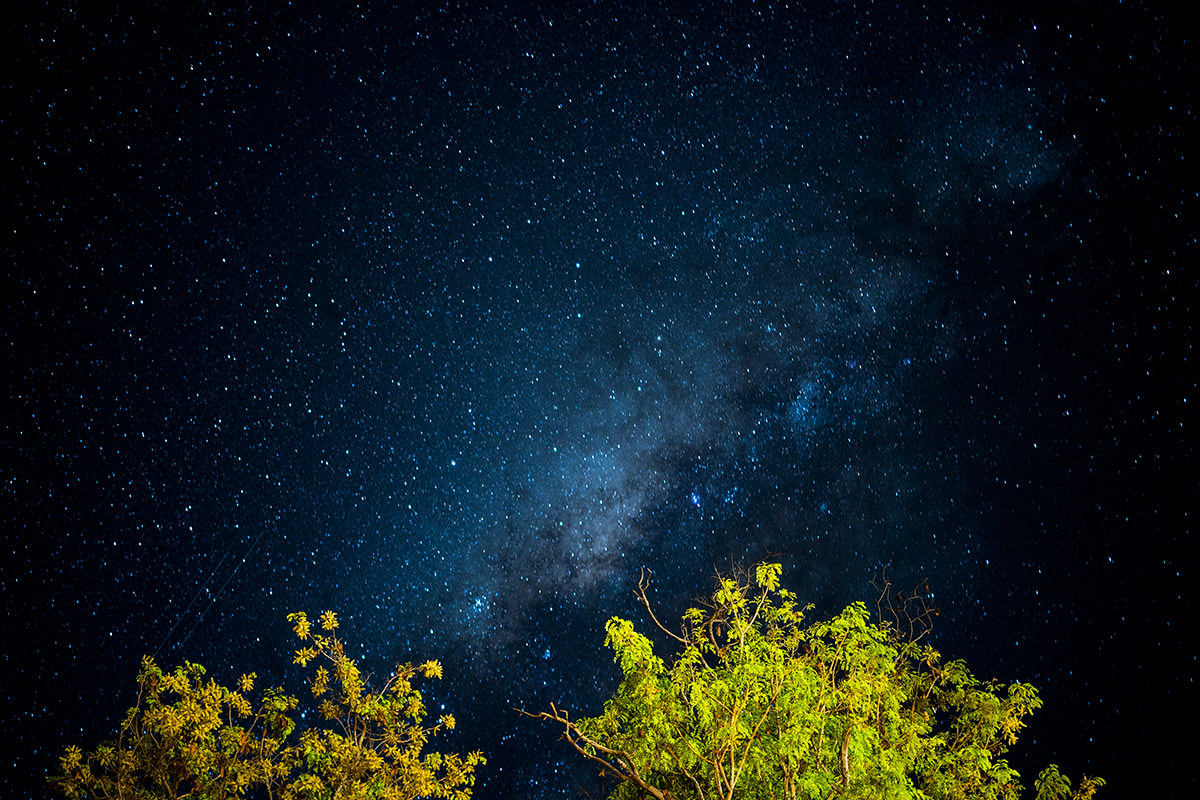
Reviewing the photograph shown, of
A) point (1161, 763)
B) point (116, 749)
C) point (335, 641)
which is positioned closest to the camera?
point (116, 749)

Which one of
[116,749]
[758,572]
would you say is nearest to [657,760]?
[758,572]

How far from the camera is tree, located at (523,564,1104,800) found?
30.9 ft

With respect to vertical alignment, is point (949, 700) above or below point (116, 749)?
above

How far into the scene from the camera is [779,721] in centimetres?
1008

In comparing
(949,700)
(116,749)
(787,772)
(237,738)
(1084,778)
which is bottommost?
(116,749)

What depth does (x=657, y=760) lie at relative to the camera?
9.65 metres

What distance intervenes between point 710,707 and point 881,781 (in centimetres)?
288

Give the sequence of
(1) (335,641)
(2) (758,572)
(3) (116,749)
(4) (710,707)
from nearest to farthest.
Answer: (4) (710,707) < (2) (758,572) < (3) (116,749) < (1) (335,641)

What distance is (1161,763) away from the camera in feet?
127

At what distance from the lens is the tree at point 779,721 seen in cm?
941

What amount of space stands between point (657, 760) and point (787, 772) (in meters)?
1.63

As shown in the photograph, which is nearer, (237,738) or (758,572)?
(758,572)

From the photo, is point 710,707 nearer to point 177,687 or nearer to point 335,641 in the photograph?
point 335,641

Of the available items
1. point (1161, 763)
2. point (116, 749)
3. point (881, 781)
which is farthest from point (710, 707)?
point (1161, 763)
